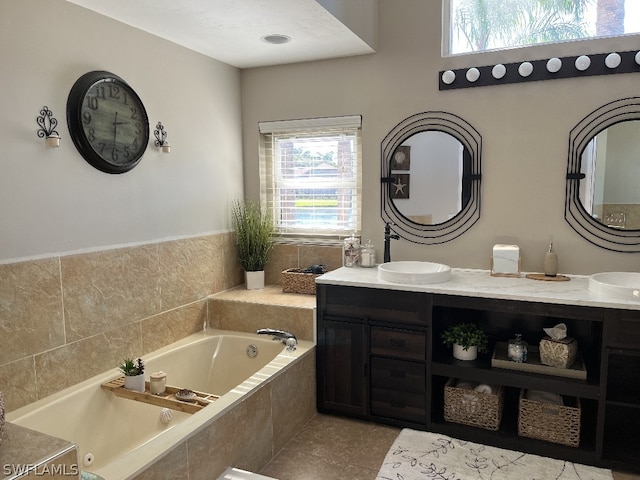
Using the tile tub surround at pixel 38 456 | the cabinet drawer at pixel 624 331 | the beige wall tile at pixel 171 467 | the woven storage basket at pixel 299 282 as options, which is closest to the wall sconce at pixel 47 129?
the tile tub surround at pixel 38 456

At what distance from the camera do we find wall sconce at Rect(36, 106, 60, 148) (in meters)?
2.31

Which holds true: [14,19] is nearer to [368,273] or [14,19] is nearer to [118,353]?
[118,353]

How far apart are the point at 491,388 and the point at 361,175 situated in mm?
1670

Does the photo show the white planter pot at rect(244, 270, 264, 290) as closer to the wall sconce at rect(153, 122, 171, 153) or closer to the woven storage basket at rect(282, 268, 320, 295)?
the woven storage basket at rect(282, 268, 320, 295)

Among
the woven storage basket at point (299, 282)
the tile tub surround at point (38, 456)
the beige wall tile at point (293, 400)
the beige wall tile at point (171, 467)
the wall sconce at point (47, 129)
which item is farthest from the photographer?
the woven storage basket at point (299, 282)

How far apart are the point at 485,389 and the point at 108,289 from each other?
2193 mm

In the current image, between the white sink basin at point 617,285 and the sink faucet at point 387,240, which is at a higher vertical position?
the sink faucet at point 387,240

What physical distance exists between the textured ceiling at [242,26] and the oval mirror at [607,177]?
59.2 inches

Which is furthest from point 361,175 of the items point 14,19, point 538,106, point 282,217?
point 14,19

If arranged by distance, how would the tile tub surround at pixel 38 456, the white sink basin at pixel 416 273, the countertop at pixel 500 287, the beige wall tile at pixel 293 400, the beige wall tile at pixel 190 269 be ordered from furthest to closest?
the beige wall tile at pixel 190 269 < the white sink basin at pixel 416 273 < the beige wall tile at pixel 293 400 < the countertop at pixel 500 287 < the tile tub surround at pixel 38 456

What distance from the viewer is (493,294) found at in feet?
8.45

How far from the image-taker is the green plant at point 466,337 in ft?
9.16

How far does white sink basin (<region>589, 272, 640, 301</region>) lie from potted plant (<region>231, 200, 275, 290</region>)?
221 centimetres

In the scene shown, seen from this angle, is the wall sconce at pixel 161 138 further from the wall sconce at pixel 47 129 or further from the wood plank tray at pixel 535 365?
the wood plank tray at pixel 535 365
